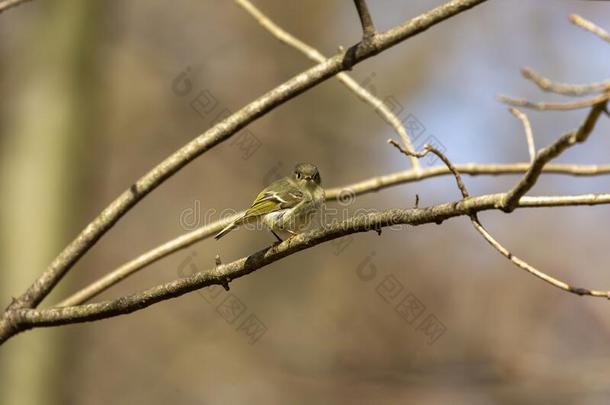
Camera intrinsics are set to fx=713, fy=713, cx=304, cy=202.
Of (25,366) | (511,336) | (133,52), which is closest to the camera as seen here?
(25,366)

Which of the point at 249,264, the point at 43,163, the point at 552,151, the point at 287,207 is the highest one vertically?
the point at 43,163

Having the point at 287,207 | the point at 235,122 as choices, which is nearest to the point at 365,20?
the point at 235,122

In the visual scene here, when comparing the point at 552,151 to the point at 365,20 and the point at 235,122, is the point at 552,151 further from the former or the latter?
the point at 235,122

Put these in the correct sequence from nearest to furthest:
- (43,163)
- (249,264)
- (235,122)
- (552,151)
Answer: (552,151) → (249,264) → (235,122) → (43,163)

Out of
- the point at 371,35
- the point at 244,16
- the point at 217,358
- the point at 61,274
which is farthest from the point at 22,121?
the point at 244,16

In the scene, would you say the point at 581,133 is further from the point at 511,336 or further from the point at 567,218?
the point at 567,218

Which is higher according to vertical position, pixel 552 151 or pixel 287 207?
pixel 287 207

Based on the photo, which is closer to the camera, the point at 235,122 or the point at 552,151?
the point at 552,151

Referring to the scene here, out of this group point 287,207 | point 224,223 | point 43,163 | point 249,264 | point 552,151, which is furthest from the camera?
point 43,163
